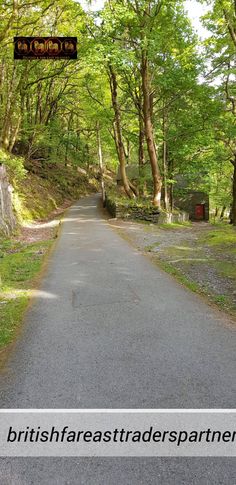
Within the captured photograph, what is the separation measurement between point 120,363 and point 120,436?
4.60ft

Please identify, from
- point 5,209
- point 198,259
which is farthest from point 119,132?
point 198,259

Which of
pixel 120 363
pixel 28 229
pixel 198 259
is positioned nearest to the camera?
pixel 120 363

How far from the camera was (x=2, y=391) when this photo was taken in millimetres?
4047

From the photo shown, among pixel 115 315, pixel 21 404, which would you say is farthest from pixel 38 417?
pixel 115 315

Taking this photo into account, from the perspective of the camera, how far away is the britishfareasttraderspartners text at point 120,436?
321 centimetres

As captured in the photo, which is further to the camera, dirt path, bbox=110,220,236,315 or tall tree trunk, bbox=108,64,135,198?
tall tree trunk, bbox=108,64,135,198

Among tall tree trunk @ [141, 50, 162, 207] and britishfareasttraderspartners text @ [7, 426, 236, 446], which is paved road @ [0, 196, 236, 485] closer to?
britishfareasttraderspartners text @ [7, 426, 236, 446]

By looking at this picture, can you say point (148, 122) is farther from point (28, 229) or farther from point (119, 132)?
point (28, 229)

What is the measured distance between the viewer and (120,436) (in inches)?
128

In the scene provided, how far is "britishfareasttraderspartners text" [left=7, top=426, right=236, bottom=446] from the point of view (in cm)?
321

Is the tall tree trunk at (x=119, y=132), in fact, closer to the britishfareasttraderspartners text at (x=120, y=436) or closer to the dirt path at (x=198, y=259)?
the dirt path at (x=198, y=259)

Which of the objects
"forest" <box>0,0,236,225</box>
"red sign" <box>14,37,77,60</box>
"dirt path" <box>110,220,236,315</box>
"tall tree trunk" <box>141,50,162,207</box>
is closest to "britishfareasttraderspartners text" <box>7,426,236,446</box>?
"dirt path" <box>110,220,236,315</box>

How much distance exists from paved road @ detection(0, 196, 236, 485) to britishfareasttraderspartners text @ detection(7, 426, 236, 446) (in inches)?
9.6

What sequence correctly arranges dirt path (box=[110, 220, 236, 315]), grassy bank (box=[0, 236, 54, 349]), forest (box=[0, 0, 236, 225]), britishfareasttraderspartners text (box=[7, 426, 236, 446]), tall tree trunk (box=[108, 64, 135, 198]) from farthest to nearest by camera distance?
1. tall tree trunk (box=[108, 64, 135, 198])
2. forest (box=[0, 0, 236, 225])
3. dirt path (box=[110, 220, 236, 315])
4. grassy bank (box=[0, 236, 54, 349])
5. britishfareasttraderspartners text (box=[7, 426, 236, 446])
